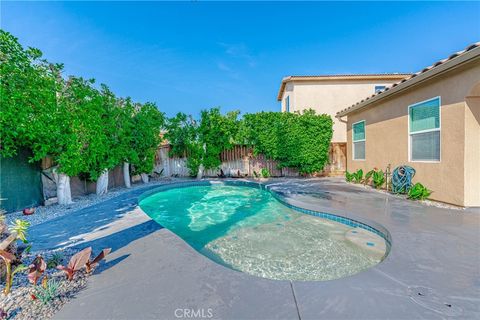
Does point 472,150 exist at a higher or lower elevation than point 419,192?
higher

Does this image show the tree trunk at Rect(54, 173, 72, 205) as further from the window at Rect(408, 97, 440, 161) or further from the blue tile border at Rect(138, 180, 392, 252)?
the window at Rect(408, 97, 440, 161)

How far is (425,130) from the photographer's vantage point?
17.3 feet

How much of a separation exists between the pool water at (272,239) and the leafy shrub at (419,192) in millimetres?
2642

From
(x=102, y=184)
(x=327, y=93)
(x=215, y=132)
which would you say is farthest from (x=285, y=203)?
(x=327, y=93)

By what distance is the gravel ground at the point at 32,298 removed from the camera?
169 centimetres

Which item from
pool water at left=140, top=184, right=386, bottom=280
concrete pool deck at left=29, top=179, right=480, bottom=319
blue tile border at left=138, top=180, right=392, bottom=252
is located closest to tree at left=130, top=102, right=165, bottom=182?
blue tile border at left=138, top=180, right=392, bottom=252

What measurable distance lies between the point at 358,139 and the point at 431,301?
800 cm

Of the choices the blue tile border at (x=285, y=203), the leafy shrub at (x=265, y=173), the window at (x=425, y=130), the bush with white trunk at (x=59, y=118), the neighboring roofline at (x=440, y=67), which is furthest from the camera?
the leafy shrub at (x=265, y=173)

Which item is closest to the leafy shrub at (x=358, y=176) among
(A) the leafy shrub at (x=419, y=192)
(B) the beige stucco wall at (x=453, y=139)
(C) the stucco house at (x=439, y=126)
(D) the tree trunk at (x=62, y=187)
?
(C) the stucco house at (x=439, y=126)

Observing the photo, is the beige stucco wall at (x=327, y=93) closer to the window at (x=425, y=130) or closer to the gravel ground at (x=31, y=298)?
the window at (x=425, y=130)

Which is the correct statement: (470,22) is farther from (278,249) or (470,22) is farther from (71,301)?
(71,301)

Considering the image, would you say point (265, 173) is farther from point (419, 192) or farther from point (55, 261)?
point (55, 261)

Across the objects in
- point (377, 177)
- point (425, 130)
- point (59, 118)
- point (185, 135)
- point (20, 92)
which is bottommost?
point (377, 177)

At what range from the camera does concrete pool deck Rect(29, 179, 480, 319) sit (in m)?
1.67
